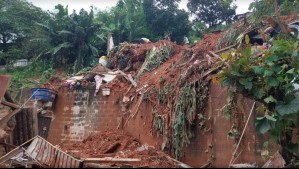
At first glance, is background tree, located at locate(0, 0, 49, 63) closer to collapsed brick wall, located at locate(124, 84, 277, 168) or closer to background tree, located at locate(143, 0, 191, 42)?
background tree, located at locate(143, 0, 191, 42)

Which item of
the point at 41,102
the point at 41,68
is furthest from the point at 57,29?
the point at 41,102

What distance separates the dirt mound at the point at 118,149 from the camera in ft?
30.5

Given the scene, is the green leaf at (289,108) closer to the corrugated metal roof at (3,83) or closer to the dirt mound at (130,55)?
the corrugated metal roof at (3,83)

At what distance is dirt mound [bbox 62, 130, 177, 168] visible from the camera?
9.28 meters

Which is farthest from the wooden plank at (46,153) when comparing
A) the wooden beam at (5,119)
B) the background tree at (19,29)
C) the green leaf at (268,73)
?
the background tree at (19,29)

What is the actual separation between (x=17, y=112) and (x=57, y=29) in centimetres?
1141

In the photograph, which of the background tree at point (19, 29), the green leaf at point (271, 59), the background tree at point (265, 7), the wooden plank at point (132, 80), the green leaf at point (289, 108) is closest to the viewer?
the green leaf at point (289, 108)

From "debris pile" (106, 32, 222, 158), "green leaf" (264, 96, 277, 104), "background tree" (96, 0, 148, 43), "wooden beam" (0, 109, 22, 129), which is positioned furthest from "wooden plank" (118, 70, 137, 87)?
"background tree" (96, 0, 148, 43)

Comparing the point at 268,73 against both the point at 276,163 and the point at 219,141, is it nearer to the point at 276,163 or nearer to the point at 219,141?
the point at 276,163

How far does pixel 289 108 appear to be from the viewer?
24.7 feet

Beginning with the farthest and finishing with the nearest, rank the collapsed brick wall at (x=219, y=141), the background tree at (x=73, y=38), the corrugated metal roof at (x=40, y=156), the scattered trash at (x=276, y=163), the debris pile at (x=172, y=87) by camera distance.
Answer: the background tree at (x=73, y=38) → the debris pile at (x=172, y=87) → the collapsed brick wall at (x=219, y=141) → the scattered trash at (x=276, y=163) → the corrugated metal roof at (x=40, y=156)

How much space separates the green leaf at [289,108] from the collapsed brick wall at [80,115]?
5.58 meters

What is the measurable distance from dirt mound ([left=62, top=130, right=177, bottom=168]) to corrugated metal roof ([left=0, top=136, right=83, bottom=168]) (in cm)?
159

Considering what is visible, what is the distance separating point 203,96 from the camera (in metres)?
9.67
